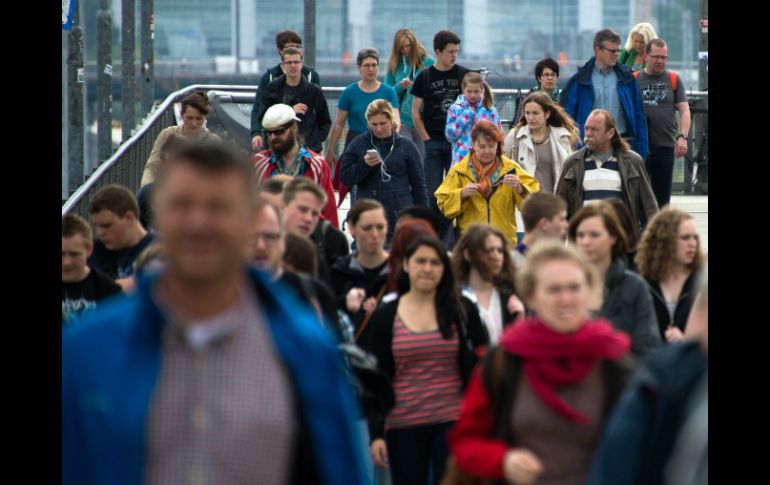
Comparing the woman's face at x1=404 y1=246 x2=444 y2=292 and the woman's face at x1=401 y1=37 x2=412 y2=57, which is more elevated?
the woman's face at x1=401 y1=37 x2=412 y2=57

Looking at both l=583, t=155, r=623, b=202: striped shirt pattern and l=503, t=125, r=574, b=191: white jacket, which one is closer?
l=583, t=155, r=623, b=202: striped shirt pattern

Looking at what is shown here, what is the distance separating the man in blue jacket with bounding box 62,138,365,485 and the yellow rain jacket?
8.14m

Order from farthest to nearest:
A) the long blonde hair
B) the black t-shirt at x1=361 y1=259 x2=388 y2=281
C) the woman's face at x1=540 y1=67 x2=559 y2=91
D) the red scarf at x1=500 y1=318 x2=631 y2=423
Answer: the long blonde hair, the woman's face at x1=540 y1=67 x2=559 y2=91, the black t-shirt at x1=361 y1=259 x2=388 y2=281, the red scarf at x1=500 y1=318 x2=631 y2=423

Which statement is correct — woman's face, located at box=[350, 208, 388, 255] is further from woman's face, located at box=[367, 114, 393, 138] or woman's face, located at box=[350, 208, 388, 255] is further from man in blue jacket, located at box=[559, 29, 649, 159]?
man in blue jacket, located at box=[559, 29, 649, 159]

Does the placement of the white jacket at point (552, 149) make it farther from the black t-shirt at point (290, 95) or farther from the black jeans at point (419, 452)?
the black jeans at point (419, 452)

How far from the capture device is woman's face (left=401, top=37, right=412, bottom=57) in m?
16.6

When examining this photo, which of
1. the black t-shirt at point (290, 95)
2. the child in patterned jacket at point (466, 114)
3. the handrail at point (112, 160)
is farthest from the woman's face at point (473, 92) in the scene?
the handrail at point (112, 160)

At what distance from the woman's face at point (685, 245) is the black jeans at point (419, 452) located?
1.78m

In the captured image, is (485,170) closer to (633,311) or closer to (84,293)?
(633,311)

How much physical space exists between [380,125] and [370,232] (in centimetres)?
380

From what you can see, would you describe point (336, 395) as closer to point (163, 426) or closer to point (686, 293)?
point (163, 426)

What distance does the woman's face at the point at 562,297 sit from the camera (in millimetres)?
5543

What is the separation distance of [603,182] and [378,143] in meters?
2.01

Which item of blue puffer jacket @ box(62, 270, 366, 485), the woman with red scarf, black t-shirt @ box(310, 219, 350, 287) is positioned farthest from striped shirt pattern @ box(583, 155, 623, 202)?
blue puffer jacket @ box(62, 270, 366, 485)
